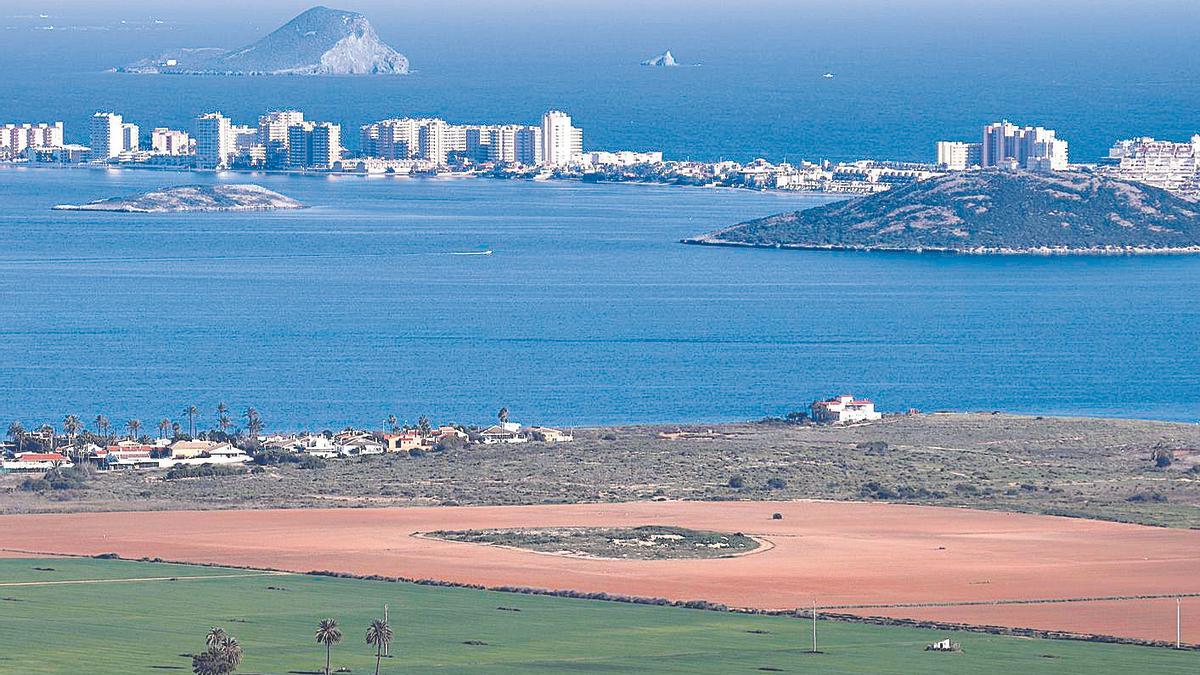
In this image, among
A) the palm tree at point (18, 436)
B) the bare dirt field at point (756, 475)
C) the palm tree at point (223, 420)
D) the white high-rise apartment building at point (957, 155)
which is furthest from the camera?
the white high-rise apartment building at point (957, 155)

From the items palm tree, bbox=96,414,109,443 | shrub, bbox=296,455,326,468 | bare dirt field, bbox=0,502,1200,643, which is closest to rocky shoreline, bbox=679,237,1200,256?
palm tree, bbox=96,414,109,443

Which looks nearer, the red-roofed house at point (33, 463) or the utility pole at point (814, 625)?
the utility pole at point (814, 625)

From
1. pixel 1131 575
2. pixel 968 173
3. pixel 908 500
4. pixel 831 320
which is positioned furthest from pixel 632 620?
pixel 968 173

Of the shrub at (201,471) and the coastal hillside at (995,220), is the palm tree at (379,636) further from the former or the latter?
the coastal hillside at (995,220)

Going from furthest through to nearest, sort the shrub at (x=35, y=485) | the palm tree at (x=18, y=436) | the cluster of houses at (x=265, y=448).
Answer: the palm tree at (x=18, y=436)
the cluster of houses at (x=265, y=448)
the shrub at (x=35, y=485)

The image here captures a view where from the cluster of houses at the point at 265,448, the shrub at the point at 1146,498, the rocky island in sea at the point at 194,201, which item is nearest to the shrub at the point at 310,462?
the cluster of houses at the point at 265,448

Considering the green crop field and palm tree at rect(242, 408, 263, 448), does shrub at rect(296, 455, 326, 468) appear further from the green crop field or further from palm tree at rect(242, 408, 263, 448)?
the green crop field

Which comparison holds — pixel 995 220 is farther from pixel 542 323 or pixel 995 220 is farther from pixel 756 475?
pixel 756 475
